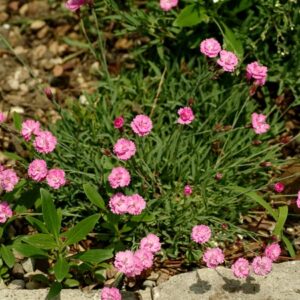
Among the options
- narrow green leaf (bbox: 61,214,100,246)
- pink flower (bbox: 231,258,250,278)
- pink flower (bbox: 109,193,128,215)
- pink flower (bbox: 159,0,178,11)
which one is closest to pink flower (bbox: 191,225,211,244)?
pink flower (bbox: 231,258,250,278)

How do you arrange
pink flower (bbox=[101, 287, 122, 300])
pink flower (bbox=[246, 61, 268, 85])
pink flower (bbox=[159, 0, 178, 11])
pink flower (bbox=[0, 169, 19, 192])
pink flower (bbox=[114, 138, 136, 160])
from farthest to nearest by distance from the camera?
pink flower (bbox=[159, 0, 178, 11])
pink flower (bbox=[246, 61, 268, 85])
pink flower (bbox=[0, 169, 19, 192])
pink flower (bbox=[114, 138, 136, 160])
pink flower (bbox=[101, 287, 122, 300])

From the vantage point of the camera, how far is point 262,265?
256cm

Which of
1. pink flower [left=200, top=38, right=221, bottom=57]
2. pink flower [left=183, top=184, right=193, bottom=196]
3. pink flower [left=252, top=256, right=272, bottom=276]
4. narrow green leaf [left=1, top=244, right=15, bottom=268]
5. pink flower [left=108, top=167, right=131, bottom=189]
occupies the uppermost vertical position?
pink flower [left=200, top=38, right=221, bottom=57]

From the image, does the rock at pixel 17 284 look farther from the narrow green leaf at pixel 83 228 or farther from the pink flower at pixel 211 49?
the pink flower at pixel 211 49

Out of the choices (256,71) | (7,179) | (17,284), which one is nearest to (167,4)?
(256,71)

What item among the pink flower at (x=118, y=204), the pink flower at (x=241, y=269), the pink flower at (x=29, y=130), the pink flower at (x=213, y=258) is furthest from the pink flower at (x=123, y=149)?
the pink flower at (x=241, y=269)

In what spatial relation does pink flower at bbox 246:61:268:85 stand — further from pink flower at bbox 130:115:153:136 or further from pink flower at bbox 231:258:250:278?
pink flower at bbox 231:258:250:278

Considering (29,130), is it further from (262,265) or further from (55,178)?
(262,265)

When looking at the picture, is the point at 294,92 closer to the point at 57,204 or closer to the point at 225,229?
the point at 225,229

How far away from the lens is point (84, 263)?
275 cm

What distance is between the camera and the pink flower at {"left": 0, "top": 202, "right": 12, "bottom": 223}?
108 inches

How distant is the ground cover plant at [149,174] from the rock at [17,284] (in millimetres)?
147

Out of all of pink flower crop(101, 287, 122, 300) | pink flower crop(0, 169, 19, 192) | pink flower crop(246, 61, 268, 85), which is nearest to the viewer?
pink flower crop(101, 287, 122, 300)

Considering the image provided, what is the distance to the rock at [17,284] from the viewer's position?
291 centimetres
